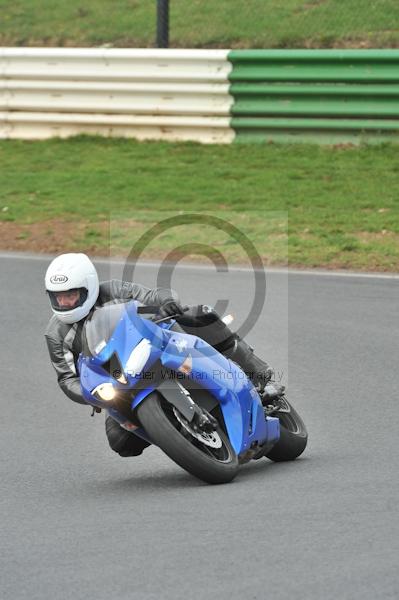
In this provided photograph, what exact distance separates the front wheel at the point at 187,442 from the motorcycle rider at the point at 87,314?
1.84 feet

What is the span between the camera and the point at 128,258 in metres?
12.9

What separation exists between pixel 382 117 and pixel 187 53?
8.48 feet

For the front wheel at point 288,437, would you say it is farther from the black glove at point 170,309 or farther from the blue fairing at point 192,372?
the black glove at point 170,309

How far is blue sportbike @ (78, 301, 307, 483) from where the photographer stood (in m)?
Answer: 6.04

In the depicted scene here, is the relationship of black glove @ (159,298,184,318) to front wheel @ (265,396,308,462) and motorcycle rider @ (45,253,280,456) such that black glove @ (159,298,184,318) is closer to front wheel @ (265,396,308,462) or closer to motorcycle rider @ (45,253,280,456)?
motorcycle rider @ (45,253,280,456)

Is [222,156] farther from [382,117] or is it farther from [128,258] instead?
[128,258]

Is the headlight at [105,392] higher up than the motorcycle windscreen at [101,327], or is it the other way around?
the motorcycle windscreen at [101,327]

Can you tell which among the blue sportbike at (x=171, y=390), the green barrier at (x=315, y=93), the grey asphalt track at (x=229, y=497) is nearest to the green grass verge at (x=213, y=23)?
the green barrier at (x=315, y=93)

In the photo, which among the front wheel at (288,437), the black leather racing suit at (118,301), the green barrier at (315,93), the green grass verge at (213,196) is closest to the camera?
the black leather racing suit at (118,301)

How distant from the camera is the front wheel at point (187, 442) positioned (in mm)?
5945

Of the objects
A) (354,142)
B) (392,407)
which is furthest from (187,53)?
(392,407)

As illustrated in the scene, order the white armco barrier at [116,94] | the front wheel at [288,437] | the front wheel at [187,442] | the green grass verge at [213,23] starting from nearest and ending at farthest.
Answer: the front wheel at [187,442], the front wheel at [288,437], the white armco barrier at [116,94], the green grass verge at [213,23]

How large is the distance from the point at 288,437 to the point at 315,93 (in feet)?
29.1

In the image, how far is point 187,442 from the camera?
5.98 meters
